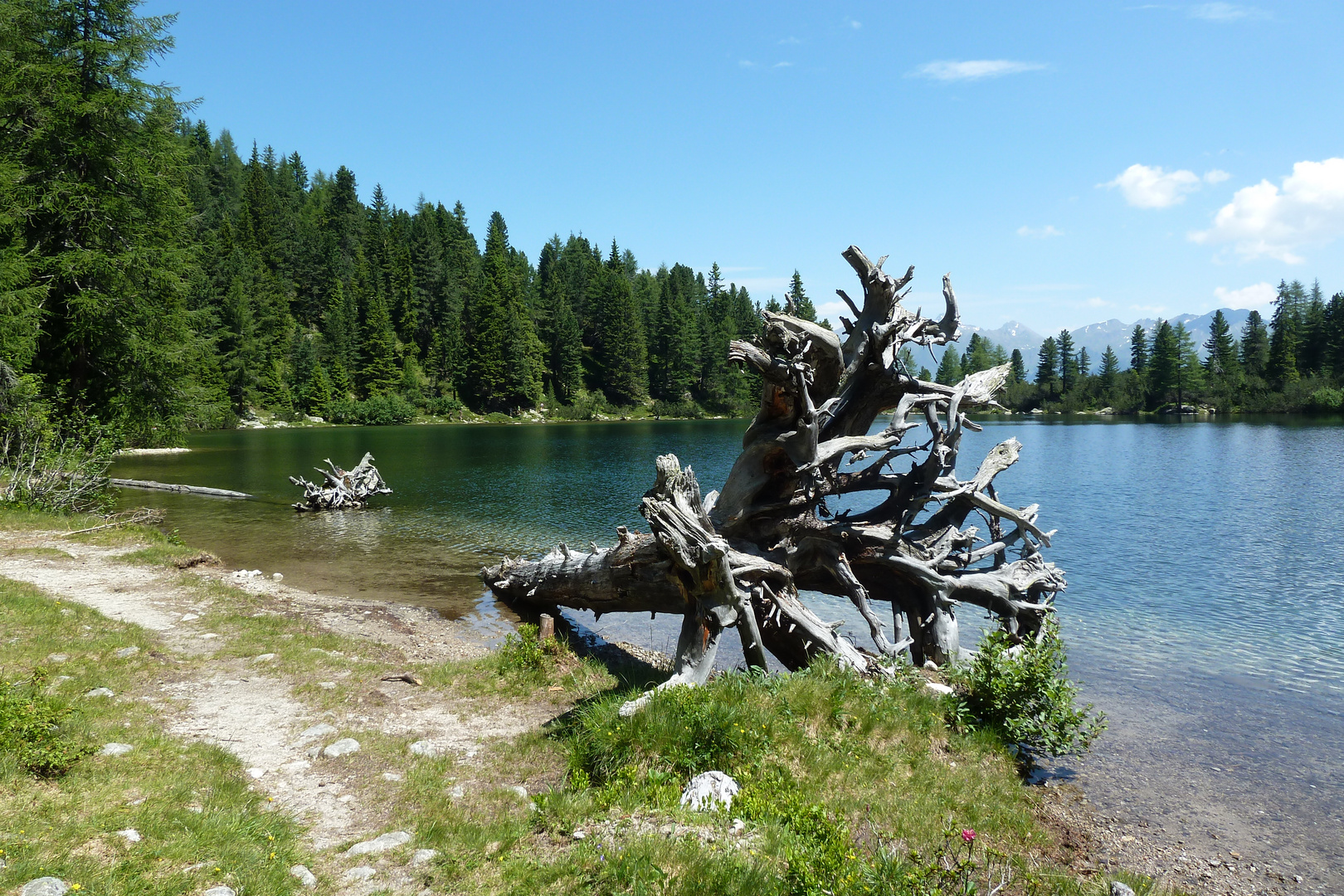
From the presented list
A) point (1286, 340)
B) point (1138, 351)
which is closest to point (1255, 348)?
point (1286, 340)

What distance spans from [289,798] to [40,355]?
27.5 meters

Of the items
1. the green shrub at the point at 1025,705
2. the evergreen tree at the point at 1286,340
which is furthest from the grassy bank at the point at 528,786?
the evergreen tree at the point at 1286,340

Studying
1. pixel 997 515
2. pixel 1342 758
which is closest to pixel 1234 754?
pixel 1342 758

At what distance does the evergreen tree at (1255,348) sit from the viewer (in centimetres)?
11181

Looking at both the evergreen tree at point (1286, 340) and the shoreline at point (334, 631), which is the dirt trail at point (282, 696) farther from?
the evergreen tree at point (1286, 340)

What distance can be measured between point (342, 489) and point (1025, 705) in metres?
29.3

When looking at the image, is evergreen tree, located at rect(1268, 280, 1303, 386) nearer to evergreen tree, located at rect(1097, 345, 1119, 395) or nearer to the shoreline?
evergreen tree, located at rect(1097, 345, 1119, 395)

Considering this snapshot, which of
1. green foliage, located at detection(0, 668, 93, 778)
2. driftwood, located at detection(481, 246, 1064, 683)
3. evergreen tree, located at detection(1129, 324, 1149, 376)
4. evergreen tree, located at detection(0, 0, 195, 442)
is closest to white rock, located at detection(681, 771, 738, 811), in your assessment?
driftwood, located at detection(481, 246, 1064, 683)

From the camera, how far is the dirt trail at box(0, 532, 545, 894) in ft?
20.6

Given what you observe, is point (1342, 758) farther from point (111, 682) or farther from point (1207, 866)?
point (111, 682)

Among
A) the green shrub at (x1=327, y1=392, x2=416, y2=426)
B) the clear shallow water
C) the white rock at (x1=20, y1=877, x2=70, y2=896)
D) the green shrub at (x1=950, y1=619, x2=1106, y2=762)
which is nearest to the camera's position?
the white rock at (x1=20, y1=877, x2=70, y2=896)

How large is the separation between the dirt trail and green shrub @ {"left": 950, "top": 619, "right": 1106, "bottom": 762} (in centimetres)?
514

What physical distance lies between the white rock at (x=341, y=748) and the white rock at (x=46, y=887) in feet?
9.23

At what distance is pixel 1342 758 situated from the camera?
952 cm
